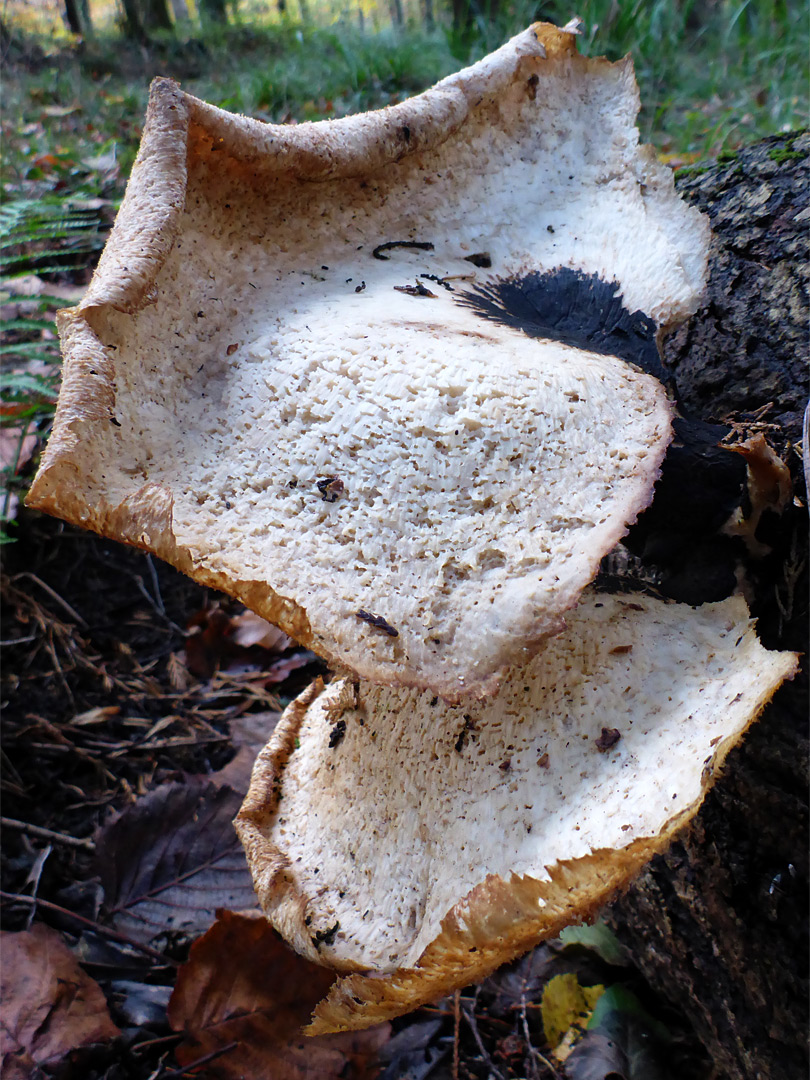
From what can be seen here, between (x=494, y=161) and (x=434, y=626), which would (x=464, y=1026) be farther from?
(x=494, y=161)

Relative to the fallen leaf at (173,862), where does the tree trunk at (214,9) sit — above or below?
above

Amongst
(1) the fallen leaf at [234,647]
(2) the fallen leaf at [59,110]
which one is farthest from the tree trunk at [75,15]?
(1) the fallen leaf at [234,647]

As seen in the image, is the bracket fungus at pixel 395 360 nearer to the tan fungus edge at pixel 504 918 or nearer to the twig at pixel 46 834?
the tan fungus edge at pixel 504 918

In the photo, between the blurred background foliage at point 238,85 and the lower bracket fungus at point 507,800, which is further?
the blurred background foliage at point 238,85

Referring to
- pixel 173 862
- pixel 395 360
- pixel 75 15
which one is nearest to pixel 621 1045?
pixel 173 862

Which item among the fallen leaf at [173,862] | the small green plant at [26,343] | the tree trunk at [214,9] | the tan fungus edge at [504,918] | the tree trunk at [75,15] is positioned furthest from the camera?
the tree trunk at [214,9]

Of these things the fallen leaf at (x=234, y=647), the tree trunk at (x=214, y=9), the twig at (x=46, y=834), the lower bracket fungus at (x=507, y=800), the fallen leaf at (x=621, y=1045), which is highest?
the tree trunk at (x=214, y=9)

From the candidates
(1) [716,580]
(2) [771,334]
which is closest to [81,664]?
(1) [716,580]

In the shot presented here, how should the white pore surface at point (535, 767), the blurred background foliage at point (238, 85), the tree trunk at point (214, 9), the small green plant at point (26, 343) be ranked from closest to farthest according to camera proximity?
the white pore surface at point (535, 767) < the small green plant at point (26, 343) < the blurred background foliage at point (238, 85) < the tree trunk at point (214, 9)
